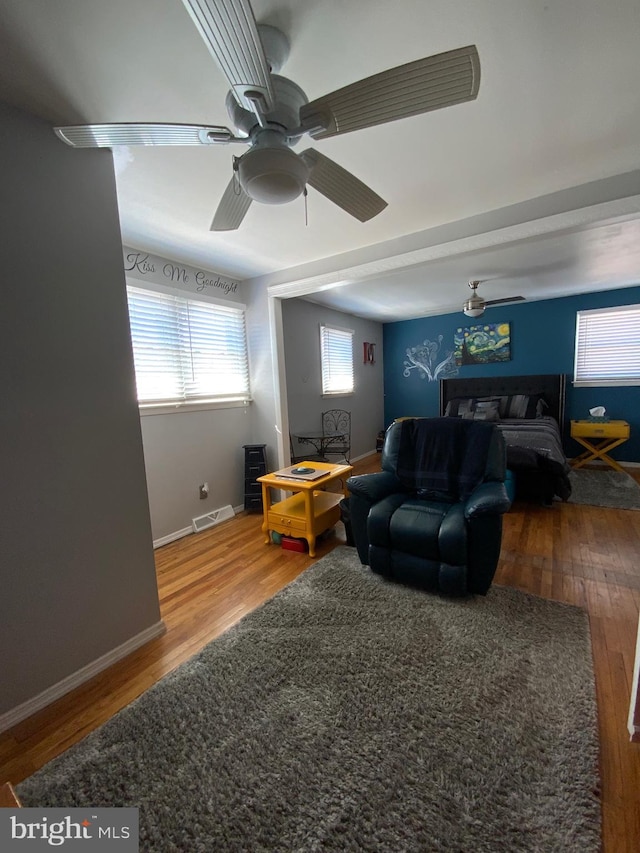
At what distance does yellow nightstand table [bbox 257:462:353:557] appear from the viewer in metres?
2.66

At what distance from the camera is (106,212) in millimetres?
1682

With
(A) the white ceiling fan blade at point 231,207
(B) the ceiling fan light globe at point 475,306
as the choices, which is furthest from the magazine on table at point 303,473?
(B) the ceiling fan light globe at point 475,306

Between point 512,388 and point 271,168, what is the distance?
529 centimetres

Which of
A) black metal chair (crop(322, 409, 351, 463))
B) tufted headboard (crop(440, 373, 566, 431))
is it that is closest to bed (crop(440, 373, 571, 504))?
tufted headboard (crop(440, 373, 566, 431))

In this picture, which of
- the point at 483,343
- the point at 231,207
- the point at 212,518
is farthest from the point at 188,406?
the point at 483,343

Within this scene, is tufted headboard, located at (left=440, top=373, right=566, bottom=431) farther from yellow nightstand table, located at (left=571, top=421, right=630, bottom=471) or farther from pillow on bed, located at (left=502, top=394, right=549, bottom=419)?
yellow nightstand table, located at (left=571, top=421, right=630, bottom=471)

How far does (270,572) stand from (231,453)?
152 centimetres

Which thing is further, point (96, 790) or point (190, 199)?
point (190, 199)

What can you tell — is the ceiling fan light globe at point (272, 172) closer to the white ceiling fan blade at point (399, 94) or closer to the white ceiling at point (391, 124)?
the white ceiling fan blade at point (399, 94)

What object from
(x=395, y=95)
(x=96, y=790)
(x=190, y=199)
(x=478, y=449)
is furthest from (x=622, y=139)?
(x=96, y=790)

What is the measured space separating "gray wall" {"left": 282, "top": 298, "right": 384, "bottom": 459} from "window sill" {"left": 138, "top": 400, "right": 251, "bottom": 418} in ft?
2.52

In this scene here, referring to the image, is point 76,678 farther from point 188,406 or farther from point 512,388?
point 512,388

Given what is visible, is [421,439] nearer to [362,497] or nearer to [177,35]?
[362,497]

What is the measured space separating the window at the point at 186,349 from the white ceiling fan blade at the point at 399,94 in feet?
6.55
